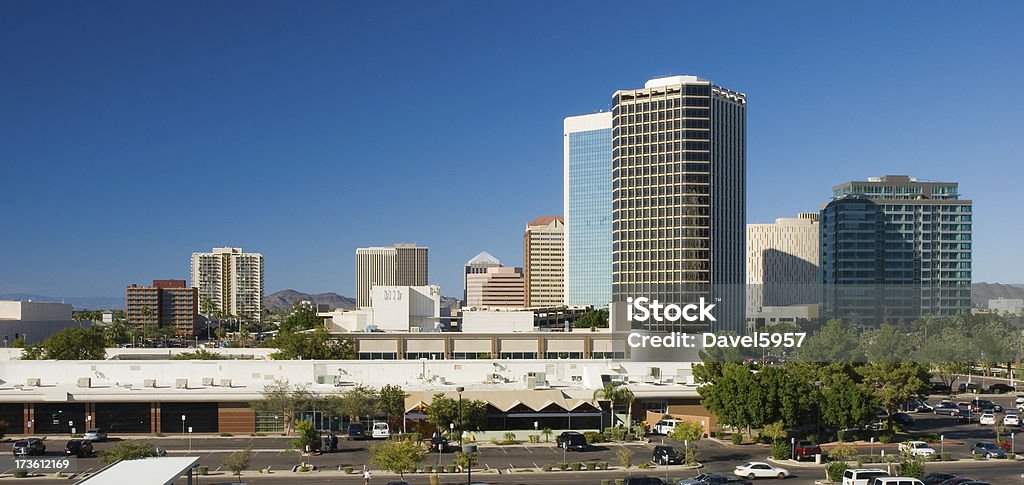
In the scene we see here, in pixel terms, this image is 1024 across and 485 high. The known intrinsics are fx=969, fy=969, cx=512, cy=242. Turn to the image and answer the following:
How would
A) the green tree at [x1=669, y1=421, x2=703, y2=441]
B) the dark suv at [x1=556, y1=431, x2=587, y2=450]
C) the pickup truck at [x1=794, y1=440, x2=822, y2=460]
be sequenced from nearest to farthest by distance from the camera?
the pickup truck at [x1=794, y1=440, x2=822, y2=460], the green tree at [x1=669, y1=421, x2=703, y2=441], the dark suv at [x1=556, y1=431, x2=587, y2=450]

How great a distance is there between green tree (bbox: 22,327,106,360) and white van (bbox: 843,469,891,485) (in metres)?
86.9

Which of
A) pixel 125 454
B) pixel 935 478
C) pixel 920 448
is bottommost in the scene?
pixel 920 448

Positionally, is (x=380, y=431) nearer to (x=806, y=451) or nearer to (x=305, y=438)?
(x=305, y=438)

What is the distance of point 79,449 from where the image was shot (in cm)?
6056

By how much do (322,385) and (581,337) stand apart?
4976 cm

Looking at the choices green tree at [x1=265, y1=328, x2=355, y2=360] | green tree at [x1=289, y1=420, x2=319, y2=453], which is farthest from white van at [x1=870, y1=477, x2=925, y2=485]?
green tree at [x1=265, y1=328, x2=355, y2=360]

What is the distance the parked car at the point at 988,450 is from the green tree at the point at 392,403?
3869 cm

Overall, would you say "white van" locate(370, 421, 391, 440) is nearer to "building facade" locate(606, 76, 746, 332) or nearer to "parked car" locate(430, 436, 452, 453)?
"parked car" locate(430, 436, 452, 453)

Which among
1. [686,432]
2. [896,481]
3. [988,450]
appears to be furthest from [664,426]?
[896,481]

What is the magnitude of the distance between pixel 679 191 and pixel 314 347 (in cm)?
9521

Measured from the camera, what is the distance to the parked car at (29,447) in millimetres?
60350

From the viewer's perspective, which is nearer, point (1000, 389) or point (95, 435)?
point (95, 435)

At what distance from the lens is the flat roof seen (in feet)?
104

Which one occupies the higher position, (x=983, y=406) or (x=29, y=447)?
(x=29, y=447)
